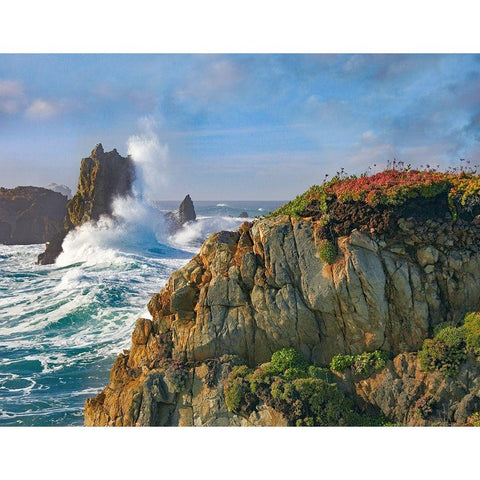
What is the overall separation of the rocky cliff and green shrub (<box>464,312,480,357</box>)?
270mm

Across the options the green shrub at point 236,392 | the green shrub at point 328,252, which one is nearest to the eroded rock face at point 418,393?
the green shrub at point 236,392

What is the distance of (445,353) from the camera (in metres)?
9.48

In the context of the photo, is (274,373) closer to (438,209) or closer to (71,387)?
(438,209)

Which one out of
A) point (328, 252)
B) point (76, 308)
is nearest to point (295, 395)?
point (328, 252)

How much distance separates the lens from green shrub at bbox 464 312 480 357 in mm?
9492

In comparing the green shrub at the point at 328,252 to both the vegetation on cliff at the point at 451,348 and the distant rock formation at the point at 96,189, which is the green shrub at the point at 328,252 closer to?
the vegetation on cliff at the point at 451,348

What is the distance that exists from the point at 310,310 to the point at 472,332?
3.26 m

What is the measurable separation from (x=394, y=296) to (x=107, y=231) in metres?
30.4

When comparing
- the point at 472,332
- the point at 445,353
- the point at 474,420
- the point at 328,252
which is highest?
the point at 328,252

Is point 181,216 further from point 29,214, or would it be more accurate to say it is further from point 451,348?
point 451,348

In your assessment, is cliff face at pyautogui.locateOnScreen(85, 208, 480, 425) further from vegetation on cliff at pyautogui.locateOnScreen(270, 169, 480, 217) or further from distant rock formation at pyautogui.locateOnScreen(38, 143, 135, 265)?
distant rock formation at pyautogui.locateOnScreen(38, 143, 135, 265)

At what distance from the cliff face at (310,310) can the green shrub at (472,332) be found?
0.24 meters

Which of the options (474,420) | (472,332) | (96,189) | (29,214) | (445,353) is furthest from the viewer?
(29,214)

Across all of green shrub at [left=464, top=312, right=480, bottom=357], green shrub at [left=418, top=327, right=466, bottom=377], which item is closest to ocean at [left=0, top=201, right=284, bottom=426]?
green shrub at [left=418, top=327, right=466, bottom=377]
